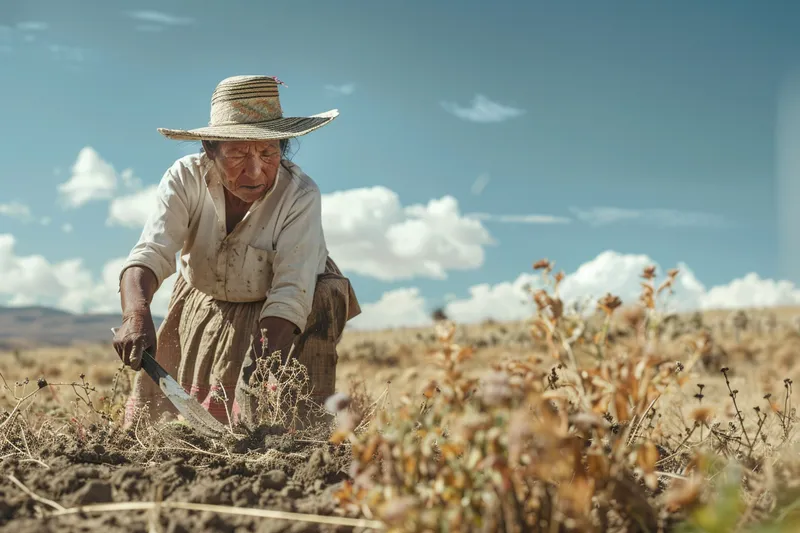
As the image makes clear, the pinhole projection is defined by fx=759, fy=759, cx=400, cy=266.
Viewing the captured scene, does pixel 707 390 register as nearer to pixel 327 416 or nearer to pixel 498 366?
pixel 327 416

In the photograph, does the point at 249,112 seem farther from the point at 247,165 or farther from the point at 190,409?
the point at 190,409

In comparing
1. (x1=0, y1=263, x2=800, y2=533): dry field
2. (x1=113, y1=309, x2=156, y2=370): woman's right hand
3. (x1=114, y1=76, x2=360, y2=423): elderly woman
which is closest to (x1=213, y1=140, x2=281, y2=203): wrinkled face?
(x1=114, y1=76, x2=360, y2=423): elderly woman

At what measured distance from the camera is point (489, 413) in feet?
4.99

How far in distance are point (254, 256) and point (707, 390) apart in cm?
681

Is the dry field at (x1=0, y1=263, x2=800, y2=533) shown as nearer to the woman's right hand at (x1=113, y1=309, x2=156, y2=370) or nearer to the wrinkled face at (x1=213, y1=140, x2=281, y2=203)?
the woman's right hand at (x1=113, y1=309, x2=156, y2=370)

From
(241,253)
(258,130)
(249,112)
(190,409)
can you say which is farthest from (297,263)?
(190,409)

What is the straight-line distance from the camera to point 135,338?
3.29 m

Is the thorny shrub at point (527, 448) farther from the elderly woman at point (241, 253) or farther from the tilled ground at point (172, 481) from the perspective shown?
the elderly woman at point (241, 253)

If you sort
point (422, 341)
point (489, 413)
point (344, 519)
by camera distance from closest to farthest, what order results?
point (489, 413), point (344, 519), point (422, 341)

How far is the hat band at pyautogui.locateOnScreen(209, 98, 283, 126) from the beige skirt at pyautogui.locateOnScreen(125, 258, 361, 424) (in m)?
0.97

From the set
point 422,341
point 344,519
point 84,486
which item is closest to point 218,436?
point 84,486

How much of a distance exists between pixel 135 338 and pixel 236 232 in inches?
40.7

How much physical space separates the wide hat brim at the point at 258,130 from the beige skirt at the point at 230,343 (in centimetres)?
87

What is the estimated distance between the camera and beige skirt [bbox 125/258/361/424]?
418 centimetres
